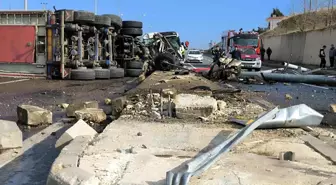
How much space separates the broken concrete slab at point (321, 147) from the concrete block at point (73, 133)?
297 cm

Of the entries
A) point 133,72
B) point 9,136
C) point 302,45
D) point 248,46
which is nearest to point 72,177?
point 9,136

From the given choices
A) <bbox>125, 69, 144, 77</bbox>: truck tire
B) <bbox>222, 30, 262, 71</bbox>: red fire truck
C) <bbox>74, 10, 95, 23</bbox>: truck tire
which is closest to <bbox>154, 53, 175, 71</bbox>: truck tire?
<bbox>125, 69, 144, 77</bbox>: truck tire

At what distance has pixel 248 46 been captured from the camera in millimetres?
28844

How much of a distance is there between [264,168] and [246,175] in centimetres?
37

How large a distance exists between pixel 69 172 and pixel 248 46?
85.1 ft

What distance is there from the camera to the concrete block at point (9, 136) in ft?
19.8

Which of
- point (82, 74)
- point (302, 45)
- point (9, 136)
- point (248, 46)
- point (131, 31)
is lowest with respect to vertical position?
point (9, 136)

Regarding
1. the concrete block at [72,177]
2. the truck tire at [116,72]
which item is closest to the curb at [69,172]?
the concrete block at [72,177]

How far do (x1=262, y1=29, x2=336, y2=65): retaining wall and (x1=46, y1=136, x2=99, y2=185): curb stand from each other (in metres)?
33.8

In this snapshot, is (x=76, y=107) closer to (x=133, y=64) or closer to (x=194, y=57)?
(x=133, y=64)

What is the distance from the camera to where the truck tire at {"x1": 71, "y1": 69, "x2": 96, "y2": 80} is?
17080 mm

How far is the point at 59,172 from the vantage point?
158 inches

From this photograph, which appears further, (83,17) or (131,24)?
(131,24)

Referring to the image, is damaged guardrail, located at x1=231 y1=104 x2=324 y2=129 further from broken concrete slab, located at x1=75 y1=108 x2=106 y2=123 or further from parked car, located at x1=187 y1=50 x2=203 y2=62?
parked car, located at x1=187 y1=50 x2=203 y2=62
